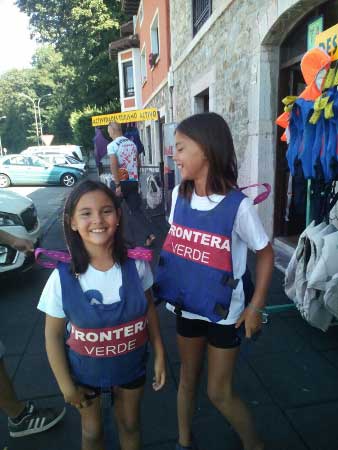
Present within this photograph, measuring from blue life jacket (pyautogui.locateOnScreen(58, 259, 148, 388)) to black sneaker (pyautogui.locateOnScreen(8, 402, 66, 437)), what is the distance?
0.84 m

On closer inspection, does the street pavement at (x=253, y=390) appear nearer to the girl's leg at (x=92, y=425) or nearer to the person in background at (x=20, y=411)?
the person in background at (x=20, y=411)

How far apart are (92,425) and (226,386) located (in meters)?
0.62

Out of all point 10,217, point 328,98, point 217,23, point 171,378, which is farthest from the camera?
point 217,23

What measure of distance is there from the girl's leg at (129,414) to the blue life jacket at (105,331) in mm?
97

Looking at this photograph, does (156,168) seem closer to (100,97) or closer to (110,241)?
(110,241)

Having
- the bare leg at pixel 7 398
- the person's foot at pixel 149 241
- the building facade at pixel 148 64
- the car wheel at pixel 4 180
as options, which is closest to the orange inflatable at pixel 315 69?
the bare leg at pixel 7 398

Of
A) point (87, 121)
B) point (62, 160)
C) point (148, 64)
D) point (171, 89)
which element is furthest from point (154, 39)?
point (87, 121)

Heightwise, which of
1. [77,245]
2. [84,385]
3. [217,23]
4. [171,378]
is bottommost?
[171,378]

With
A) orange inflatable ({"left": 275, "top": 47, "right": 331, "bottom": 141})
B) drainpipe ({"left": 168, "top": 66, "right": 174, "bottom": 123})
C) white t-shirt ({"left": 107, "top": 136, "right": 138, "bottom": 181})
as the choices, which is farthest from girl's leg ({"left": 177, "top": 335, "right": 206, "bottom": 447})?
drainpipe ({"left": 168, "top": 66, "right": 174, "bottom": 123})

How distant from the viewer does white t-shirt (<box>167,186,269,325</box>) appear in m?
1.46

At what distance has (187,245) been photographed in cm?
157

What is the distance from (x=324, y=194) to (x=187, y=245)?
1525 mm

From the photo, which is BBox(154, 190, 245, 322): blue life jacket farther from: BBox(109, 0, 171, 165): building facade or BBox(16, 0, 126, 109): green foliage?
BBox(16, 0, 126, 109): green foliage

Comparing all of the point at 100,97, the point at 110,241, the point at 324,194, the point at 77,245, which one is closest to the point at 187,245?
the point at 110,241
